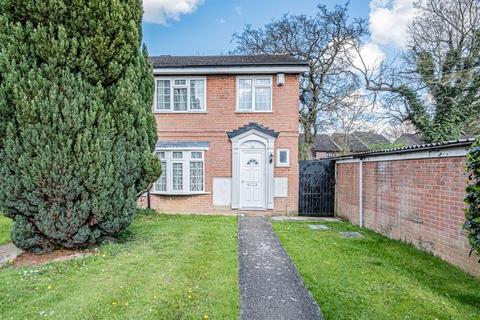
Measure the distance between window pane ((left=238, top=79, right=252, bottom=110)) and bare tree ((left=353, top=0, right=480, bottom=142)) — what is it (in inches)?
359

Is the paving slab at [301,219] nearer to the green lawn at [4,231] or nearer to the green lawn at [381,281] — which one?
the green lawn at [381,281]

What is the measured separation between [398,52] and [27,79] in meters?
17.4

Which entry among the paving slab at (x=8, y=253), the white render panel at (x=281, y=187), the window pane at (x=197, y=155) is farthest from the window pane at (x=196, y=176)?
the paving slab at (x=8, y=253)

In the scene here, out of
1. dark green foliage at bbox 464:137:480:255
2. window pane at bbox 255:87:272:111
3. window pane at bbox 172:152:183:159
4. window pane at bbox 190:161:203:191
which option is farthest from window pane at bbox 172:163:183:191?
dark green foliage at bbox 464:137:480:255

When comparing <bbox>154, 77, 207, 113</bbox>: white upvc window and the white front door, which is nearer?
the white front door

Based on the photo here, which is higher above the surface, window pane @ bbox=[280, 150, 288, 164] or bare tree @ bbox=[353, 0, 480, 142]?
bare tree @ bbox=[353, 0, 480, 142]

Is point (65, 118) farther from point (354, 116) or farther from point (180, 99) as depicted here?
point (354, 116)

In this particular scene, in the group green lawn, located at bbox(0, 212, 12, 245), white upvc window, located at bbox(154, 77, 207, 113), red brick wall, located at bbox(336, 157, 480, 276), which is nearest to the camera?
red brick wall, located at bbox(336, 157, 480, 276)

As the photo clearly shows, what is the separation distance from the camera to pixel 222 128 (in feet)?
35.1

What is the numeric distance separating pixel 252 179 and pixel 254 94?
3.25 metres

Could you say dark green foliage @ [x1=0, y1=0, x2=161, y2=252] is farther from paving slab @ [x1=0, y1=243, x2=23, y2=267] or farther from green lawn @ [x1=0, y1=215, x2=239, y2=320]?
green lawn @ [x1=0, y1=215, x2=239, y2=320]

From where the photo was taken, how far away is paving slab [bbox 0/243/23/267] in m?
5.12

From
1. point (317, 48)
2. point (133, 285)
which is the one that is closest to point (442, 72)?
point (317, 48)

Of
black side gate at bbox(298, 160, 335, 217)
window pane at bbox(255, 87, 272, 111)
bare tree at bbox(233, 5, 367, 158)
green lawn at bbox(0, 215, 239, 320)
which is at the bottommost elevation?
green lawn at bbox(0, 215, 239, 320)
